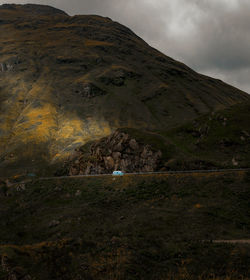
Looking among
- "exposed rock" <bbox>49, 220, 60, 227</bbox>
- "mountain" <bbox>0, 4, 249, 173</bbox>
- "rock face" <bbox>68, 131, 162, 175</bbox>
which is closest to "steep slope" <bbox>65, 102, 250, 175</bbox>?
"rock face" <bbox>68, 131, 162, 175</bbox>

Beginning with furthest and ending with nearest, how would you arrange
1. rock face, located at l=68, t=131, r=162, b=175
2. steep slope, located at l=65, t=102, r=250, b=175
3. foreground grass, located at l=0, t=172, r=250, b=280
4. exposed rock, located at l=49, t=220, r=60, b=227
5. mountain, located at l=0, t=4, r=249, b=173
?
1. mountain, located at l=0, t=4, r=249, b=173
2. rock face, located at l=68, t=131, r=162, b=175
3. steep slope, located at l=65, t=102, r=250, b=175
4. exposed rock, located at l=49, t=220, r=60, b=227
5. foreground grass, located at l=0, t=172, r=250, b=280

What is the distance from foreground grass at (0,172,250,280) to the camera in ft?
63.9

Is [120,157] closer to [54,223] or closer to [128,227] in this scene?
[54,223]

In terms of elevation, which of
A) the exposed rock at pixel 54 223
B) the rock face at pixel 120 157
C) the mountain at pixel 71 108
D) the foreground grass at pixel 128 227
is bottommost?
the exposed rock at pixel 54 223

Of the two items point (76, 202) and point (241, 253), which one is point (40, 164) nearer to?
point (76, 202)

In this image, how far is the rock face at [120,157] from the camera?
58500 mm

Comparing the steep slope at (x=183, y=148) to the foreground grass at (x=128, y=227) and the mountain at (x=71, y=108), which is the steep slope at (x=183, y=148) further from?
the mountain at (x=71, y=108)

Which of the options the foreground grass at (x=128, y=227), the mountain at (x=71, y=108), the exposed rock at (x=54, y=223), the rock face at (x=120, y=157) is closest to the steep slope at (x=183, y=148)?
the rock face at (x=120, y=157)

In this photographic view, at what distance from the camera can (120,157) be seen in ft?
207

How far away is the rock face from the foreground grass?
36.3 ft

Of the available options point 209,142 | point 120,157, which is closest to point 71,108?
point 120,157

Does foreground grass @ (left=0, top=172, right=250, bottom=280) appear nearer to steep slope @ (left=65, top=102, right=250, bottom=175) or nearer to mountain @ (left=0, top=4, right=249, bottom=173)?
steep slope @ (left=65, top=102, right=250, bottom=175)

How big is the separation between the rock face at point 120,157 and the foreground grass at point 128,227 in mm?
11071

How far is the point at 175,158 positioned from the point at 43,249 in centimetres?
3902
